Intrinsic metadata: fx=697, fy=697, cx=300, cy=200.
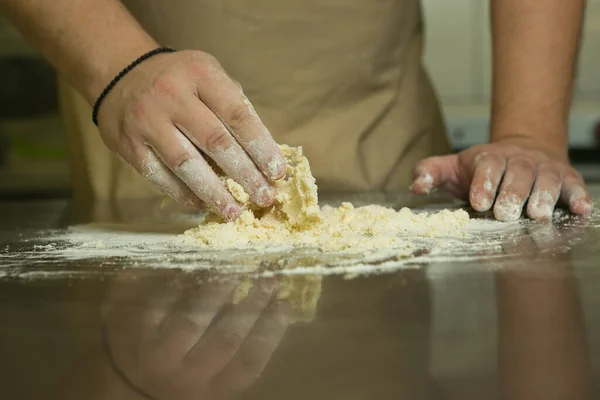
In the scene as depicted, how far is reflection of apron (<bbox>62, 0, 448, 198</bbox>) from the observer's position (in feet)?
4.53

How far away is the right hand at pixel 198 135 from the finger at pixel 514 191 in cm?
33

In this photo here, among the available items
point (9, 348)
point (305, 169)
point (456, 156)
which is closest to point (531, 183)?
point (456, 156)

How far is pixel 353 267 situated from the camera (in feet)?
2.14

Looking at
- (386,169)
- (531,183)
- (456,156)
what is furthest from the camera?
(386,169)

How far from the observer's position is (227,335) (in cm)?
45

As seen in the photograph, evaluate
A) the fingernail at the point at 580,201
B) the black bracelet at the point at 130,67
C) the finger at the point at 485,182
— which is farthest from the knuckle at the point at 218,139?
the fingernail at the point at 580,201

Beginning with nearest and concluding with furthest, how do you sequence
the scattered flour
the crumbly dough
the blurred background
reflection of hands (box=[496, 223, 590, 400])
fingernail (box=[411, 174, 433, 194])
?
reflection of hands (box=[496, 223, 590, 400])
the scattered flour
the crumbly dough
fingernail (box=[411, 174, 433, 194])
the blurred background

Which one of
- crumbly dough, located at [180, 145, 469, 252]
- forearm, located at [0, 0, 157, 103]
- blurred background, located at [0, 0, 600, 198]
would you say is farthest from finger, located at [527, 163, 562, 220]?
blurred background, located at [0, 0, 600, 198]

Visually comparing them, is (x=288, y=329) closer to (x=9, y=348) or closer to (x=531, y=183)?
(x=9, y=348)

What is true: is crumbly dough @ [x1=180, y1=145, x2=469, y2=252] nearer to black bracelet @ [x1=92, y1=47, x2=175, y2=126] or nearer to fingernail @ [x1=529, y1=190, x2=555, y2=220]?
fingernail @ [x1=529, y1=190, x2=555, y2=220]

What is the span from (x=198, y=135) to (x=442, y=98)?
1950mm

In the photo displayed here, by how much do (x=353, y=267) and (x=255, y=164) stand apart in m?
0.26

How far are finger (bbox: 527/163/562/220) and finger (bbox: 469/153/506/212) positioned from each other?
54mm

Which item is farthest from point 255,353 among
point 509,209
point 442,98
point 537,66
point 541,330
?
point 442,98
